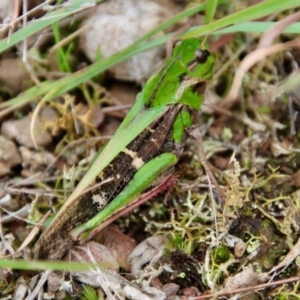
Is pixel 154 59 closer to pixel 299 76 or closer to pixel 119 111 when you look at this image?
pixel 119 111

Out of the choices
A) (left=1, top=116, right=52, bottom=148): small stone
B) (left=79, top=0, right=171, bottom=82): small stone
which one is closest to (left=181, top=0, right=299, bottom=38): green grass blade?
(left=79, top=0, right=171, bottom=82): small stone

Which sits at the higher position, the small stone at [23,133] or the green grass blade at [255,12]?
the green grass blade at [255,12]

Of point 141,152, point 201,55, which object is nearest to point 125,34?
point 201,55

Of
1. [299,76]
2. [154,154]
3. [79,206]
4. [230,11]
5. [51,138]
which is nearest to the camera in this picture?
[299,76]

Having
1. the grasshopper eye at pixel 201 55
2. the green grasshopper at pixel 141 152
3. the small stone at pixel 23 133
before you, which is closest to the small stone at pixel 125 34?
the green grasshopper at pixel 141 152

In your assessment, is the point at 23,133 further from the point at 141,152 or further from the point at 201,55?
the point at 201,55

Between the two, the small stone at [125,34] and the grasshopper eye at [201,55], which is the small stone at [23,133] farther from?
the grasshopper eye at [201,55]

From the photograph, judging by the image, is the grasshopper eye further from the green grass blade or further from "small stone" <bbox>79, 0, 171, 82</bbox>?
"small stone" <bbox>79, 0, 171, 82</bbox>

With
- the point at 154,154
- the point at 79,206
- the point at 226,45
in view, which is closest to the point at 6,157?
the point at 79,206
